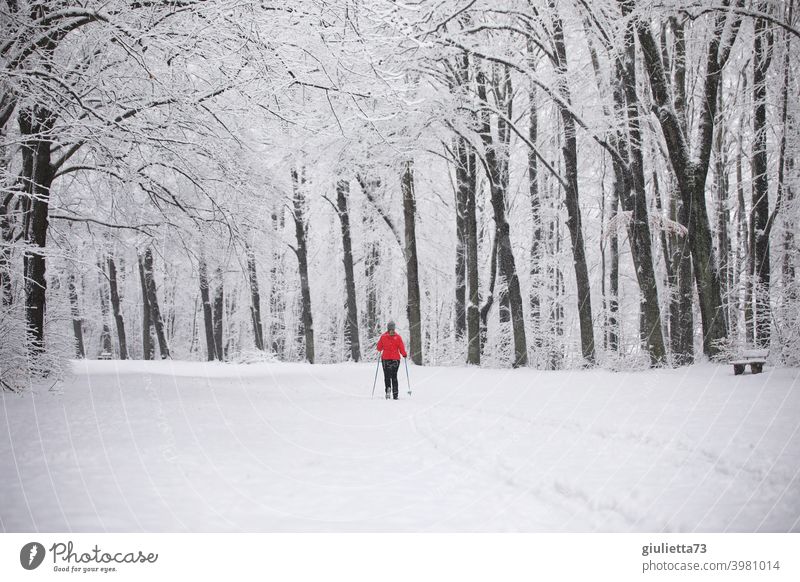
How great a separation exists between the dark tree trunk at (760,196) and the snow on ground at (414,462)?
4082 mm

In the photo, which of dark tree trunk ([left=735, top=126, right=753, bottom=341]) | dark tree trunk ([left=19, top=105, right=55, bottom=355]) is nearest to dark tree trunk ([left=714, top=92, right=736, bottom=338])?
dark tree trunk ([left=735, top=126, right=753, bottom=341])

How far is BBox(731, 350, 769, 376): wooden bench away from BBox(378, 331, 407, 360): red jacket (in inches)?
247

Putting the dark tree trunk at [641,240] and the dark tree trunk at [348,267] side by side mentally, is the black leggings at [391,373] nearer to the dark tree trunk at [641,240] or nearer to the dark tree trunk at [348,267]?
the dark tree trunk at [641,240]

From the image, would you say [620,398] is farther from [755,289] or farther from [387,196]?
[387,196]

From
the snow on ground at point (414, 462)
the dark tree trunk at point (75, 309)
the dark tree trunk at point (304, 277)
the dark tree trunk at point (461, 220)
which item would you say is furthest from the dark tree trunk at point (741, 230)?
the dark tree trunk at point (75, 309)

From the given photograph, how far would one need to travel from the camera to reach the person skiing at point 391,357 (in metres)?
10.6

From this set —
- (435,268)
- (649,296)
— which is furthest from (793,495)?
(435,268)

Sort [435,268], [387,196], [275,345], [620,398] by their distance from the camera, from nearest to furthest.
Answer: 1. [620,398]
2. [387,196]
3. [435,268]
4. [275,345]

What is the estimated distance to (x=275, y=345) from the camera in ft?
145

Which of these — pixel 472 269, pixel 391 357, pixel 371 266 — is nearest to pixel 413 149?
pixel 472 269

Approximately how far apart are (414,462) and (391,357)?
5.72 meters

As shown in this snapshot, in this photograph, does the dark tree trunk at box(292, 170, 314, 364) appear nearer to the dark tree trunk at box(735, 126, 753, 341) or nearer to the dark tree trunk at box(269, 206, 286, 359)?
the dark tree trunk at box(269, 206, 286, 359)

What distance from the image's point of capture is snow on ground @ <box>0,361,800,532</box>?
11.0 feet

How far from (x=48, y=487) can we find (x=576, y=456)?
454 centimetres
